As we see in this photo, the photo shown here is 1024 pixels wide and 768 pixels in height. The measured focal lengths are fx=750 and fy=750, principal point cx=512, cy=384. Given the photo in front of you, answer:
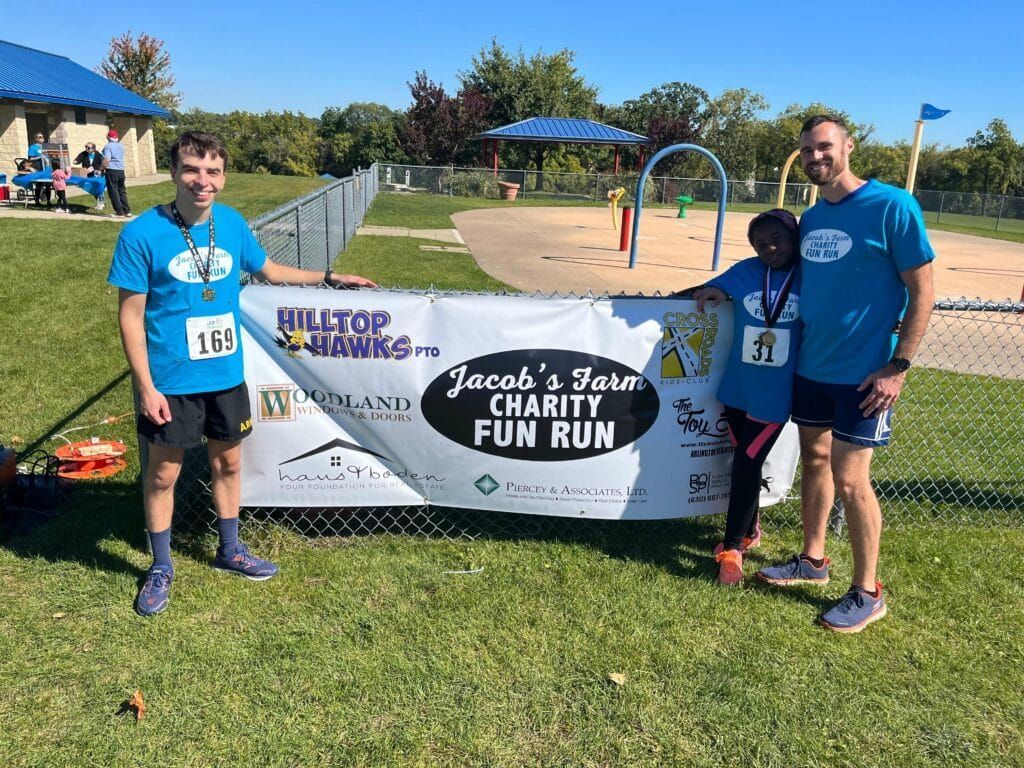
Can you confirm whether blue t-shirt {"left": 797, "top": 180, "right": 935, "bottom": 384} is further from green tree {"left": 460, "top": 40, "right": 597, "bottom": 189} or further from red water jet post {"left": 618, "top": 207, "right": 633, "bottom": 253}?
green tree {"left": 460, "top": 40, "right": 597, "bottom": 189}

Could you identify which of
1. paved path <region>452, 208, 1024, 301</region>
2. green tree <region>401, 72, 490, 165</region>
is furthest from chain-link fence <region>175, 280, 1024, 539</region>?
green tree <region>401, 72, 490, 165</region>

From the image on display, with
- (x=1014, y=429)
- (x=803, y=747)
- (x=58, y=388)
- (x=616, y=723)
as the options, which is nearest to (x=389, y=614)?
(x=616, y=723)

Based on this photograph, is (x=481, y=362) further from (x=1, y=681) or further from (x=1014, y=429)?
(x=1014, y=429)

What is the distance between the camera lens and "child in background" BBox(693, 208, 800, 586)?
10.6ft

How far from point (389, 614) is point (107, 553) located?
1.46 meters

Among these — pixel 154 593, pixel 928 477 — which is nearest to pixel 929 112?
pixel 928 477

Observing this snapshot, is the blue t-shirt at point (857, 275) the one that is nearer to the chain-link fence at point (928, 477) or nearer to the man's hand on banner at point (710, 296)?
the man's hand on banner at point (710, 296)

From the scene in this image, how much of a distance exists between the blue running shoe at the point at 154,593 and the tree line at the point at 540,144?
38.2m

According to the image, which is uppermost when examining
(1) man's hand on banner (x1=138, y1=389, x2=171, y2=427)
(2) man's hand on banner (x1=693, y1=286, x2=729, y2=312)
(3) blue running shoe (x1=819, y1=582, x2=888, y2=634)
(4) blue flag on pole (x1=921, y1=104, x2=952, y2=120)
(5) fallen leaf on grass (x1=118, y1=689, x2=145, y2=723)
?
(4) blue flag on pole (x1=921, y1=104, x2=952, y2=120)

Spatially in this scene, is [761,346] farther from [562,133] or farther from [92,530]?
[562,133]

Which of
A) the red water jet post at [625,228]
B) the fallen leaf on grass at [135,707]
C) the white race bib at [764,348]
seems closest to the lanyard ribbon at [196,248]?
the fallen leaf on grass at [135,707]

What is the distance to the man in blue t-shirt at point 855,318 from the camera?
2.88 meters

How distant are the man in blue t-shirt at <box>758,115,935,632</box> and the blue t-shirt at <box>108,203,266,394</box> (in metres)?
2.39

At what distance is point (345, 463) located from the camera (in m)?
3.66
